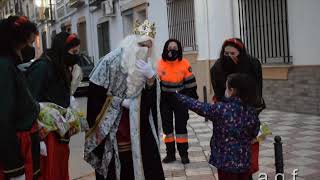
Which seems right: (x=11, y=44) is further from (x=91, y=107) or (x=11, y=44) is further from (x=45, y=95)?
(x=91, y=107)

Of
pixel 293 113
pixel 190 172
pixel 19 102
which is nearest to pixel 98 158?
pixel 19 102

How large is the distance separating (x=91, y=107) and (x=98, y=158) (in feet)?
1.51

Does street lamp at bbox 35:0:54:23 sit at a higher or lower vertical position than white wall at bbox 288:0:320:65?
higher

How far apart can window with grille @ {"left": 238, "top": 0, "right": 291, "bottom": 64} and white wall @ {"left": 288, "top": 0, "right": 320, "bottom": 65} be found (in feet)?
0.91

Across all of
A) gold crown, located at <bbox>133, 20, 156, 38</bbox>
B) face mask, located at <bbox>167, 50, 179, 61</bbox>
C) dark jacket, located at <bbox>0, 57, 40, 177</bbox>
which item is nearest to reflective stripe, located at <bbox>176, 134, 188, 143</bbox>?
face mask, located at <bbox>167, 50, 179, 61</bbox>

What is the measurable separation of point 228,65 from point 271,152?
269 centimetres

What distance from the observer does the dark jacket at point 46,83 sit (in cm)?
427

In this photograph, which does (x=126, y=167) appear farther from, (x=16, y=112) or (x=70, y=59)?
(x=16, y=112)

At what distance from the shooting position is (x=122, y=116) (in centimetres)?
462

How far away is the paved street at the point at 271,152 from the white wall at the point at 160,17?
7.17m

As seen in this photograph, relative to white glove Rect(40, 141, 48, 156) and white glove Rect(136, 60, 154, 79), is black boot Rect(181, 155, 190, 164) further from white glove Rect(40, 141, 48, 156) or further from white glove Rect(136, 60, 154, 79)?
white glove Rect(40, 141, 48, 156)

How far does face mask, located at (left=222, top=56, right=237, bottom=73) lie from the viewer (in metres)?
5.07

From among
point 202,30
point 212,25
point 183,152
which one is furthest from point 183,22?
point 183,152

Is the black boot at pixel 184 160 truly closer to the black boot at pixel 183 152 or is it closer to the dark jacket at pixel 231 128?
the black boot at pixel 183 152
